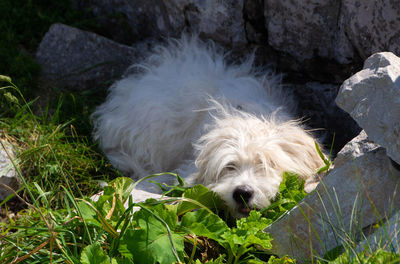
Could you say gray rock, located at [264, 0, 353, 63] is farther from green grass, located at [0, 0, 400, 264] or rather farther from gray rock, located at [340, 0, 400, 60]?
green grass, located at [0, 0, 400, 264]

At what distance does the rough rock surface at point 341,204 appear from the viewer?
241 centimetres

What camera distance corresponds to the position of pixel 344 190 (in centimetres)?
253

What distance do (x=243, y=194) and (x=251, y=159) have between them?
0.96 ft

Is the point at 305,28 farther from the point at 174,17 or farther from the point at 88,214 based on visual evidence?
the point at 88,214

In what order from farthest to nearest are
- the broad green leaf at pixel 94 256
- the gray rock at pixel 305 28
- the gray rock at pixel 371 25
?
the gray rock at pixel 305 28 → the gray rock at pixel 371 25 → the broad green leaf at pixel 94 256

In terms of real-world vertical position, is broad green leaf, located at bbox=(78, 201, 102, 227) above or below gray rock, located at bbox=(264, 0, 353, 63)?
below

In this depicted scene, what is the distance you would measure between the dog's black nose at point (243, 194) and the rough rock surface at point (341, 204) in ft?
1.12

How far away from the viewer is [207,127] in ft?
12.3

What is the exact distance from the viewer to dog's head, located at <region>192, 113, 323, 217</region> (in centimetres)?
299

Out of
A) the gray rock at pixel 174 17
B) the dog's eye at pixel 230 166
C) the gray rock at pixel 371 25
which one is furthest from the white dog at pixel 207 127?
the gray rock at pixel 371 25

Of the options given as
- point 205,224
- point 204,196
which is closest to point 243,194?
point 204,196

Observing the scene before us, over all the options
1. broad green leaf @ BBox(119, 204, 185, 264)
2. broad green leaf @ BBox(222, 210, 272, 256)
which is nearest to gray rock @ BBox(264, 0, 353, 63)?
broad green leaf @ BBox(222, 210, 272, 256)

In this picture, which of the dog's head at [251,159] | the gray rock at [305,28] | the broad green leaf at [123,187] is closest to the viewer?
the broad green leaf at [123,187]

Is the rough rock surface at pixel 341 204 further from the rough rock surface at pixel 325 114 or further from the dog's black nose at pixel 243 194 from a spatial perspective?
the rough rock surface at pixel 325 114
